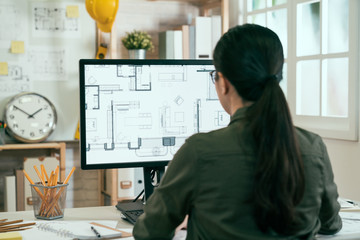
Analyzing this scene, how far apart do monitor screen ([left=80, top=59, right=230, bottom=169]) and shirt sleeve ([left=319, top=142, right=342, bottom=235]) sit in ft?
1.83

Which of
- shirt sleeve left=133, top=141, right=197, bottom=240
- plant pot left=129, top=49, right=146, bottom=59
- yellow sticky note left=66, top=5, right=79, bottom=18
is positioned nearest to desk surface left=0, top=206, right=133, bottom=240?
shirt sleeve left=133, top=141, right=197, bottom=240

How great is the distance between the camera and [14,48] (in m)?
3.53

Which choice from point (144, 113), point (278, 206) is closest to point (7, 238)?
point (144, 113)

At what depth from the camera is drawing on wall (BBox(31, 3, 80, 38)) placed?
3.59m

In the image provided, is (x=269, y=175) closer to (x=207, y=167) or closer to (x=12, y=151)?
(x=207, y=167)

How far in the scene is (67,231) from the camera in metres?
1.42

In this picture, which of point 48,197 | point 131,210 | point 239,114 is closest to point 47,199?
point 48,197

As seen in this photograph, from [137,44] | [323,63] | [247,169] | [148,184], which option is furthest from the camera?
Result: [137,44]

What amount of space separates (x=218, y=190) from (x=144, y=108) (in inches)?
27.9

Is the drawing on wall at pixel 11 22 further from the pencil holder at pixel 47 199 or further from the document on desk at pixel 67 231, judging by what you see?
the document on desk at pixel 67 231

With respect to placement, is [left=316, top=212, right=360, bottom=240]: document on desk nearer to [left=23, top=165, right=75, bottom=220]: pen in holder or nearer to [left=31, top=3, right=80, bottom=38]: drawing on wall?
[left=23, top=165, right=75, bottom=220]: pen in holder

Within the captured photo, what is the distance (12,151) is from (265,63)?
290cm

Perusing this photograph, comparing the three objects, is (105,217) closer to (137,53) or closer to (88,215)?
(88,215)

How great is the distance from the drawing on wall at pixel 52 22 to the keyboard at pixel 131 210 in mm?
2215
